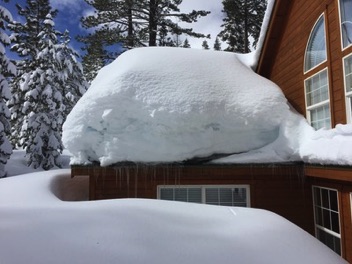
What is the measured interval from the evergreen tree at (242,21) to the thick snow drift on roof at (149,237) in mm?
20216

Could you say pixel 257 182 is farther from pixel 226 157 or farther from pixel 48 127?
pixel 48 127

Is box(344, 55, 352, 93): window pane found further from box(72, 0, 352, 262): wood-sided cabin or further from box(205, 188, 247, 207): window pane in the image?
box(205, 188, 247, 207): window pane

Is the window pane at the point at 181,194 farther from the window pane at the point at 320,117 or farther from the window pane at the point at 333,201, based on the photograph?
the window pane at the point at 320,117

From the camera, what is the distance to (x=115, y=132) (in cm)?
638

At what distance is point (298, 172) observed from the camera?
607 centimetres

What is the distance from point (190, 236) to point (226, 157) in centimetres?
392

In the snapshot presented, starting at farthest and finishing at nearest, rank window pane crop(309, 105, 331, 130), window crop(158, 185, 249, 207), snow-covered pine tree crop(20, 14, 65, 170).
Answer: snow-covered pine tree crop(20, 14, 65, 170) → window crop(158, 185, 249, 207) → window pane crop(309, 105, 331, 130)

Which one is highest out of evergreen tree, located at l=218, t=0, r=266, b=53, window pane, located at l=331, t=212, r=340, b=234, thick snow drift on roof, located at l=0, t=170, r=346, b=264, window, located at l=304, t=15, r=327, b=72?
evergreen tree, located at l=218, t=0, r=266, b=53

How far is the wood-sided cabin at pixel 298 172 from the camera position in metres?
5.42

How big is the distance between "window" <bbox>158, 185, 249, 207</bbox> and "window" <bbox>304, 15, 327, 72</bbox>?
10.4 ft

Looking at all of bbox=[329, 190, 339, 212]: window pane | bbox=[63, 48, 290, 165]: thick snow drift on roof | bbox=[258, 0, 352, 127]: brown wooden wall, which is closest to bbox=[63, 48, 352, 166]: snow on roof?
bbox=[63, 48, 290, 165]: thick snow drift on roof

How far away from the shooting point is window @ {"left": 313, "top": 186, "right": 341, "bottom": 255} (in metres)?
5.67

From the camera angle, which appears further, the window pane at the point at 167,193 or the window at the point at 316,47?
the window pane at the point at 167,193

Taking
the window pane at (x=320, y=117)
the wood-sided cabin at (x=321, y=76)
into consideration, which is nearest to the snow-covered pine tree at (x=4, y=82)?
the wood-sided cabin at (x=321, y=76)
